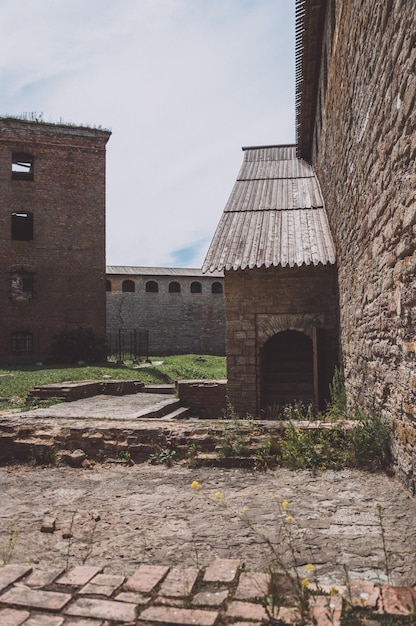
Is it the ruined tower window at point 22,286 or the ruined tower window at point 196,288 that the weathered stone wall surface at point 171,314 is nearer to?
the ruined tower window at point 196,288

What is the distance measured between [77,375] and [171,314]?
17.6 m

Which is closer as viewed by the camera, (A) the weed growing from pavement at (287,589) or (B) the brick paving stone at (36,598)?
(A) the weed growing from pavement at (287,589)

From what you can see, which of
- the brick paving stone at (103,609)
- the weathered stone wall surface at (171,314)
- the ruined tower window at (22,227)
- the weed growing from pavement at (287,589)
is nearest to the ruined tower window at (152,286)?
the weathered stone wall surface at (171,314)

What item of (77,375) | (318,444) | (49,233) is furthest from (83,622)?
(49,233)

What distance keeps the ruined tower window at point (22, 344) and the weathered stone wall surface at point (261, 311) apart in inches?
588

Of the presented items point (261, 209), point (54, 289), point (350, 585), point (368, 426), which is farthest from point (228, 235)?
point (54, 289)

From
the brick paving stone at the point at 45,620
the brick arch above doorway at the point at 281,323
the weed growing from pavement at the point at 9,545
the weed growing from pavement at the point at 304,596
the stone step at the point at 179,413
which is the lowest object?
the stone step at the point at 179,413

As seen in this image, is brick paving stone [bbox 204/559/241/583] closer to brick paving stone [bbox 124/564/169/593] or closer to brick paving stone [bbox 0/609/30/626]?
brick paving stone [bbox 124/564/169/593]

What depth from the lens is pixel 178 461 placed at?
16.9 feet

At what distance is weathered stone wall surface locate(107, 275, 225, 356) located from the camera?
32938mm

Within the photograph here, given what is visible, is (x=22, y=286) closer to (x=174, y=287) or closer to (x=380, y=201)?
(x=174, y=287)

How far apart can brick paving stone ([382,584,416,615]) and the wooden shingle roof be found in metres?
6.89

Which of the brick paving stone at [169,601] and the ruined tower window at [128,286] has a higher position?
the ruined tower window at [128,286]

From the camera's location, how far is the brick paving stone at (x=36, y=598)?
2404mm
